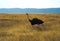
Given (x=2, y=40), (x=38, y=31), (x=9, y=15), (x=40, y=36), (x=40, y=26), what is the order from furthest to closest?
1. (x=9, y=15)
2. (x=40, y=26)
3. (x=38, y=31)
4. (x=40, y=36)
5. (x=2, y=40)

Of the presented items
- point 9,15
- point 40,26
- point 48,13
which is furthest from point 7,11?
point 40,26

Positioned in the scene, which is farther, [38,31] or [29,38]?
[38,31]

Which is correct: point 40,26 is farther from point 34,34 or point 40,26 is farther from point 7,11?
point 7,11

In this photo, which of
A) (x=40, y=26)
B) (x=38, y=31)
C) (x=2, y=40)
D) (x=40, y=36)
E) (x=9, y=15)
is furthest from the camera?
(x=9, y=15)

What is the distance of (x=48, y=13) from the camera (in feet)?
49.9

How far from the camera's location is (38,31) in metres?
7.69

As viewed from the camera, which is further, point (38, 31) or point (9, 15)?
point (9, 15)

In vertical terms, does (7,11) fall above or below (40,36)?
below

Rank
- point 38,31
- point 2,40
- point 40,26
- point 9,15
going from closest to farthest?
point 2,40, point 38,31, point 40,26, point 9,15

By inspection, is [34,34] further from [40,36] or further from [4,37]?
[4,37]

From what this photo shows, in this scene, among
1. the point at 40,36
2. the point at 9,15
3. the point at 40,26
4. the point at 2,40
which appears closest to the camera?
the point at 2,40

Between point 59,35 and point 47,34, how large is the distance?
446mm

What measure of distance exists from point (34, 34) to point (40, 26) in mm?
1327

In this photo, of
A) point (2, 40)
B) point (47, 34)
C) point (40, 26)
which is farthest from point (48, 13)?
point (2, 40)
